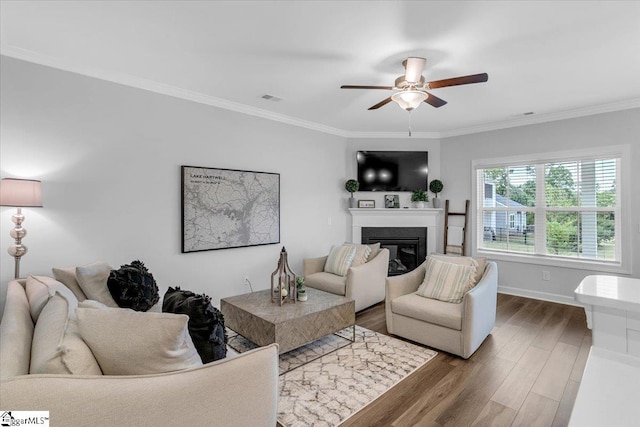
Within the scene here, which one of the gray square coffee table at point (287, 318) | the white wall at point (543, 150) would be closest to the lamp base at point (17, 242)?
the gray square coffee table at point (287, 318)

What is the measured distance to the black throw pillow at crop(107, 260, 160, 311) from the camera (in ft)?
7.59

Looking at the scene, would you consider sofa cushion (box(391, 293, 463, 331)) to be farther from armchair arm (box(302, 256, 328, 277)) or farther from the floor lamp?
the floor lamp

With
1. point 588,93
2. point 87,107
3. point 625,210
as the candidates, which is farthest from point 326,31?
point 625,210

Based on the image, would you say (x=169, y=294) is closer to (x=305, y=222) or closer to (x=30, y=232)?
(x=30, y=232)

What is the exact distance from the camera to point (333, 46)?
2592 mm

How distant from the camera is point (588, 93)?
3645mm

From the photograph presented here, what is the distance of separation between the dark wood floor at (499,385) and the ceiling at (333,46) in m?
2.63

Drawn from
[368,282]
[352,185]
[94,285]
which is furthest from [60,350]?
[352,185]

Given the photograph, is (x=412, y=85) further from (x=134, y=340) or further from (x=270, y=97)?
(x=134, y=340)

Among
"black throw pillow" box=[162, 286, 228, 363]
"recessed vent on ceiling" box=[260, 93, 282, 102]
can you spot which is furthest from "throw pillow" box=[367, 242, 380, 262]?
"black throw pillow" box=[162, 286, 228, 363]

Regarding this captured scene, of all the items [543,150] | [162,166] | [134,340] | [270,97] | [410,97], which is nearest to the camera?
[134,340]

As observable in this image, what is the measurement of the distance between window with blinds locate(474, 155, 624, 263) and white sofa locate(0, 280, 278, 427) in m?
4.71

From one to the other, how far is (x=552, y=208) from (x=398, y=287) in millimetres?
2894

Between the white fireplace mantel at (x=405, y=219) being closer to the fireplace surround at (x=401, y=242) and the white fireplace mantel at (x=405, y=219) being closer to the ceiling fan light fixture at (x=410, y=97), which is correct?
the fireplace surround at (x=401, y=242)
